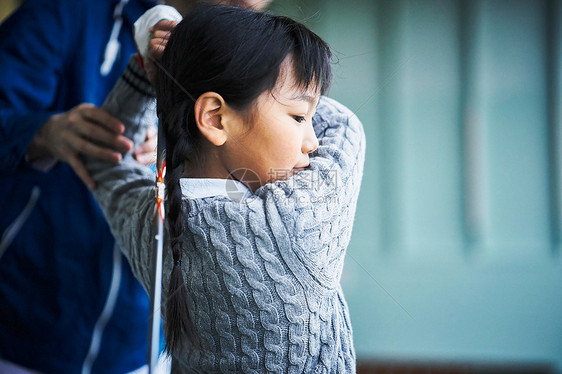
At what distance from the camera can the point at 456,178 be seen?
2.16m

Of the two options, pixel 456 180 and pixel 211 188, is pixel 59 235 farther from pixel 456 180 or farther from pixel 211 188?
pixel 456 180

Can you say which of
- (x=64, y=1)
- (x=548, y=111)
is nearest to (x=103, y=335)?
(x=64, y=1)

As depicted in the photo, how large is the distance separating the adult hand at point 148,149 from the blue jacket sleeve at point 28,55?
182 millimetres

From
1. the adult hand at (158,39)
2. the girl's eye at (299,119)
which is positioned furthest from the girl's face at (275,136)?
the adult hand at (158,39)

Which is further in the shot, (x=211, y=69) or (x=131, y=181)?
(x=131, y=181)

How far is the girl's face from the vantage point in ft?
2.12

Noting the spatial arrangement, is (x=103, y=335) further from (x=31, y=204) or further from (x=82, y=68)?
(x=82, y=68)

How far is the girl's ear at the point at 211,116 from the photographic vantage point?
0.64 m

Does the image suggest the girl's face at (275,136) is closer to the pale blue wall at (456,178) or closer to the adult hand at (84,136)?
the adult hand at (84,136)

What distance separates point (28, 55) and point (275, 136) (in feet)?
1.80

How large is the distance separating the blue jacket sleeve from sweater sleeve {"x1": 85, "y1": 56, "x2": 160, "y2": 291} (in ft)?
0.53

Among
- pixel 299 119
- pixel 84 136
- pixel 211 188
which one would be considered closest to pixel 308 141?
pixel 299 119

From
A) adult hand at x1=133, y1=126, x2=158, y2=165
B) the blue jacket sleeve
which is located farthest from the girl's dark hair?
the blue jacket sleeve

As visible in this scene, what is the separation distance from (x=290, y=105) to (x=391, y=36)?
1.67 m
